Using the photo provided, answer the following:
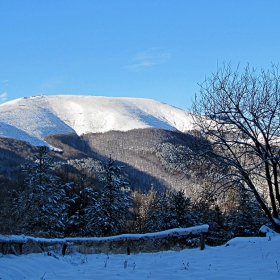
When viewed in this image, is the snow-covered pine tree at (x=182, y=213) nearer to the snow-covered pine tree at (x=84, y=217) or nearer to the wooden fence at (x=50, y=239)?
the snow-covered pine tree at (x=84, y=217)

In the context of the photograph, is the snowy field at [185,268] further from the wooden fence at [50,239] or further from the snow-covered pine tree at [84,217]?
the snow-covered pine tree at [84,217]

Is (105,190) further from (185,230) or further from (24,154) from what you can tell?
(24,154)

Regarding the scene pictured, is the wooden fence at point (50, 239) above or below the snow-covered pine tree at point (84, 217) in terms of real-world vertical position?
above

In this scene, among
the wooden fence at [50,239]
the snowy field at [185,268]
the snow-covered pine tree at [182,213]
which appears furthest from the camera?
the snow-covered pine tree at [182,213]

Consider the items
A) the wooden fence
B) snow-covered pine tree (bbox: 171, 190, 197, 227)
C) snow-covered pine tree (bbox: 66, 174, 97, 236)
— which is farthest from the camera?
snow-covered pine tree (bbox: 171, 190, 197, 227)

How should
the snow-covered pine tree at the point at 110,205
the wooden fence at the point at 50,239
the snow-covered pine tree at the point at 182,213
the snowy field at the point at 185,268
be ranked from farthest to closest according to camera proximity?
the snow-covered pine tree at the point at 182,213 → the snow-covered pine tree at the point at 110,205 → the wooden fence at the point at 50,239 → the snowy field at the point at 185,268

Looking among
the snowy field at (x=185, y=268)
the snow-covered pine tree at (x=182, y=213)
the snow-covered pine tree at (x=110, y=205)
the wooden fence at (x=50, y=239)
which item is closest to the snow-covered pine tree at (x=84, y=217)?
the snow-covered pine tree at (x=110, y=205)

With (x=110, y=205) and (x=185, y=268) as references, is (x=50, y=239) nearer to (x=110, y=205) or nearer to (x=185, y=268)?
(x=185, y=268)

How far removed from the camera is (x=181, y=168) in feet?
38.2

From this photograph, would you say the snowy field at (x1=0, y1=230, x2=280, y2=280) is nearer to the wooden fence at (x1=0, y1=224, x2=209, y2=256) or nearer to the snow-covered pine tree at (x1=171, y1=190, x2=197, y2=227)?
the wooden fence at (x1=0, y1=224, x2=209, y2=256)

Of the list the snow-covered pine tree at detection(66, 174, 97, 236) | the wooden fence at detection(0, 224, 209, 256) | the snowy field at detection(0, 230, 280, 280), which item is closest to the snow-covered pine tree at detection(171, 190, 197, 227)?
the snow-covered pine tree at detection(66, 174, 97, 236)

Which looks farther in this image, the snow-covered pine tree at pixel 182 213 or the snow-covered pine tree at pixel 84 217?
the snow-covered pine tree at pixel 182 213

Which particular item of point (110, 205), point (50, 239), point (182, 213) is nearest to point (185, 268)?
point (50, 239)

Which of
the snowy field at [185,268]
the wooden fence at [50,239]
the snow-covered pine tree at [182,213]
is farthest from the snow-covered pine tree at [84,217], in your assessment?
the snowy field at [185,268]
